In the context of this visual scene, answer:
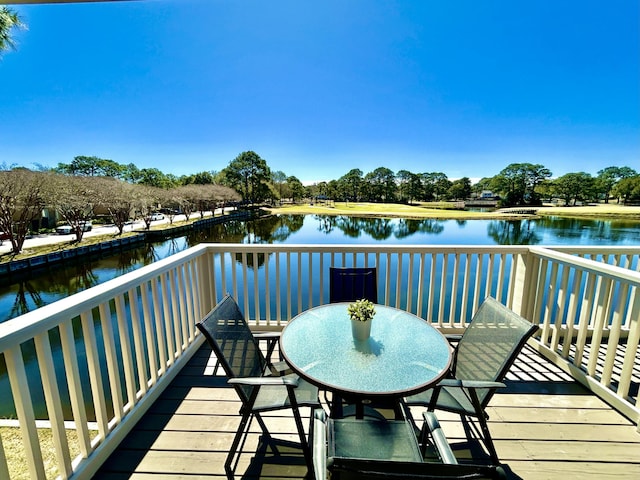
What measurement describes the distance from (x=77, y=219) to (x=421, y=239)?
25872 millimetres

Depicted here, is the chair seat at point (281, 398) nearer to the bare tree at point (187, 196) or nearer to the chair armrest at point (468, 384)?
the chair armrest at point (468, 384)

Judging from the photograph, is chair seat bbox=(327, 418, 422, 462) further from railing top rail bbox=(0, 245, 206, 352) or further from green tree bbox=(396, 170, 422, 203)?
green tree bbox=(396, 170, 422, 203)

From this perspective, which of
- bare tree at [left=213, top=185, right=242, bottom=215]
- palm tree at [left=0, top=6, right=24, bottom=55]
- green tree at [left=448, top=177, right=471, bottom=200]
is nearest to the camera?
palm tree at [left=0, top=6, right=24, bottom=55]

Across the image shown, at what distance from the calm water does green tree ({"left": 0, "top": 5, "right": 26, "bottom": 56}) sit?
27.3ft

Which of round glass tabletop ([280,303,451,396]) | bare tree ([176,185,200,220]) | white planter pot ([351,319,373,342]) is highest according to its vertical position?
bare tree ([176,185,200,220])

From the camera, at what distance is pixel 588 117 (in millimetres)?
27641

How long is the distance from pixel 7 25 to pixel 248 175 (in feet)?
126

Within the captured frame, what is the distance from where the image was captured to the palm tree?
17.6 feet

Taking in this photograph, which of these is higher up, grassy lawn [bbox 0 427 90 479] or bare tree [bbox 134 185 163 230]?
bare tree [bbox 134 185 163 230]

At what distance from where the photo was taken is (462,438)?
1.59m

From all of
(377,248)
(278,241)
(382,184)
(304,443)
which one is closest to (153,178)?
(278,241)

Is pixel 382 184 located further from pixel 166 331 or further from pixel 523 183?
pixel 166 331

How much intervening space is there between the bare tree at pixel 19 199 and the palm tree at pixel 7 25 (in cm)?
1287

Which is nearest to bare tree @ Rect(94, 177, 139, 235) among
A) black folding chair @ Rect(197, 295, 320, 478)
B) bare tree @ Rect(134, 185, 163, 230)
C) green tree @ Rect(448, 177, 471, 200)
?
bare tree @ Rect(134, 185, 163, 230)
